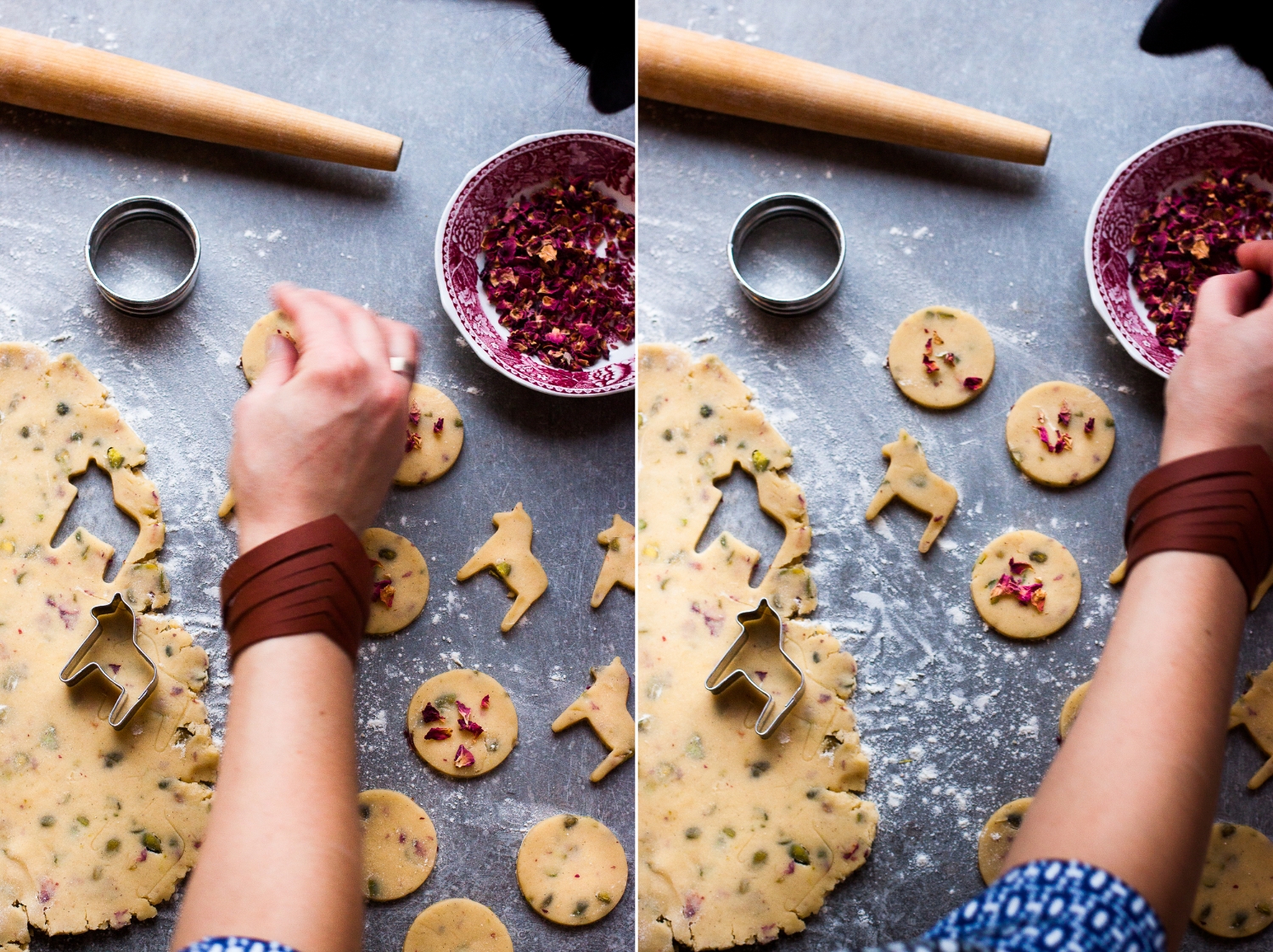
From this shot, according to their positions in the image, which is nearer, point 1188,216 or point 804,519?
point 804,519

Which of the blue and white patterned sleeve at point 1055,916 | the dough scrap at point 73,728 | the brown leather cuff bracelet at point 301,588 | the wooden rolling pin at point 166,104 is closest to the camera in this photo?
the blue and white patterned sleeve at point 1055,916

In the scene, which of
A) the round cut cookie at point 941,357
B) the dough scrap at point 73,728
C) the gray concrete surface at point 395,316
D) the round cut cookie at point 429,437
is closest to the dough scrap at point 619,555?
the gray concrete surface at point 395,316

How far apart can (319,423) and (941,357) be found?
43 centimetres

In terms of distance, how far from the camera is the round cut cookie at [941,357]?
0.67m

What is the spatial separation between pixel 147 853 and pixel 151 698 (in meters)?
0.13

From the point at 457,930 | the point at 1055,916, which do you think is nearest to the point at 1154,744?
the point at 1055,916

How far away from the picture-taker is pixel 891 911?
60cm

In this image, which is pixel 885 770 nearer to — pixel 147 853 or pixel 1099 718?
pixel 1099 718

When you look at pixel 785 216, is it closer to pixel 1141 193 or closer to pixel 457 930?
pixel 1141 193

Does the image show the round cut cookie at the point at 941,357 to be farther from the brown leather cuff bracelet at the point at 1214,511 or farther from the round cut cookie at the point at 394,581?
the round cut cookie at the point at 394,581

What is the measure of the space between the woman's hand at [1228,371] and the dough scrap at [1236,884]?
0.30 metres

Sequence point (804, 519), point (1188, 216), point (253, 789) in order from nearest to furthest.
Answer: point (253, 789) → point (804, 519) → point (1188, 216)

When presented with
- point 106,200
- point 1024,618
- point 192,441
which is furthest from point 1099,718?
point 106,200

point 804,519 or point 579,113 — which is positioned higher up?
point 579,113
